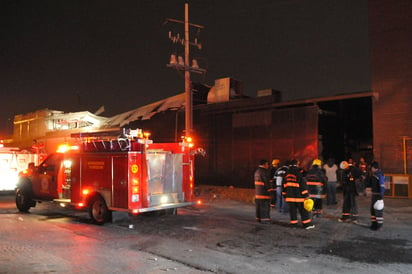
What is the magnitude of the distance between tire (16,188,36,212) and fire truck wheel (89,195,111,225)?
312 centimetres

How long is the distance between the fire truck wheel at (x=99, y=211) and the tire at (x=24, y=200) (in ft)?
10.2

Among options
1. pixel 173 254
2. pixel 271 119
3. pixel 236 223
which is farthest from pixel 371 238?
pixel 271 119

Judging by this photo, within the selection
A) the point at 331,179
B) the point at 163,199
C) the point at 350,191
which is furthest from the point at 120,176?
the point at 331,179

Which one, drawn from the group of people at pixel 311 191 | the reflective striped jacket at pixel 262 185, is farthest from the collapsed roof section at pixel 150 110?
the reflective striped jacket at pixel 262 185

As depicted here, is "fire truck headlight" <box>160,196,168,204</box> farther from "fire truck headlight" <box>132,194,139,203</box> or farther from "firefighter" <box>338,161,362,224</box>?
"firefighter" <box>338,161,362,224</box>

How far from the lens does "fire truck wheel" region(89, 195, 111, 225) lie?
396 inches

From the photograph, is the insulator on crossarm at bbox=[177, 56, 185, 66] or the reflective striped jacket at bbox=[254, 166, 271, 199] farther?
the insulator on crossarm at bbox=[177, 56, 185, 66]

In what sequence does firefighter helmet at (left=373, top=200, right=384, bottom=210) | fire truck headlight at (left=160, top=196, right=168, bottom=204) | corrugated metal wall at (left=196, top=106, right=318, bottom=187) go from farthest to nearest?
corrugated metal wall at (left=196, top=106, right=318, bottom=187), fire truck headlight at (left=160, top=196, right=168, bottom=204), firefighter helmet at (left=373, top=200, right=384, bottom=210)

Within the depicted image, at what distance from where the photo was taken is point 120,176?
31.8 ft

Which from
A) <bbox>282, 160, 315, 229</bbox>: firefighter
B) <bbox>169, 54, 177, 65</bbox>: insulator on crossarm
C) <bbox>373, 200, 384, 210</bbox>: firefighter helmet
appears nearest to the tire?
<bbox>169, 54, 177, 65</bbox>: insulator on crossarm

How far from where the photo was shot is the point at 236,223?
1018 cm

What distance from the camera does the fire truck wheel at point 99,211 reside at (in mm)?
10047

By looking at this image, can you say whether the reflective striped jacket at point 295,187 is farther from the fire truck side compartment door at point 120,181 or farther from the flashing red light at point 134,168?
the fire truck side compartment door at point 120,181

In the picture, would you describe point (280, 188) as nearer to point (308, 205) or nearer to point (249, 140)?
point (308, 205)
